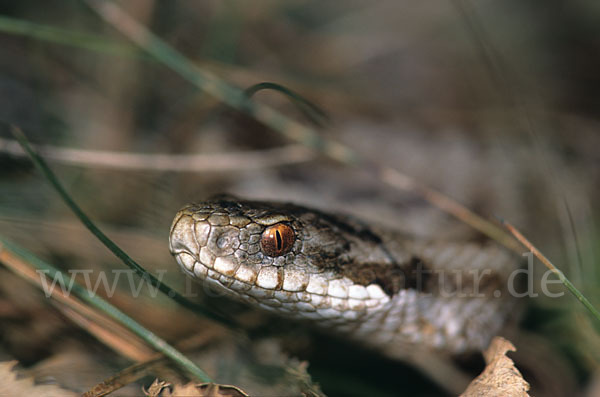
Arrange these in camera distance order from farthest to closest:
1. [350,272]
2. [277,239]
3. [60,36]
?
[60,36] → [350,272] → [277,239]

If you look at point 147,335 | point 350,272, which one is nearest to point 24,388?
point 147,335

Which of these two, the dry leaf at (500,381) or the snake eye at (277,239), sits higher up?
the snake eye at (277,239)

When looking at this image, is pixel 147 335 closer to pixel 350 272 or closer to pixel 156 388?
pixel 156 388

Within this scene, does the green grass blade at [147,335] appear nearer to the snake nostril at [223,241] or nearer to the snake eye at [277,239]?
the snake nostril at [223,241]

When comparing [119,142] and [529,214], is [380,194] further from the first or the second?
[119,142]

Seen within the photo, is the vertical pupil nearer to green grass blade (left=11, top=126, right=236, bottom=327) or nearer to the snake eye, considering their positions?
the snake eye

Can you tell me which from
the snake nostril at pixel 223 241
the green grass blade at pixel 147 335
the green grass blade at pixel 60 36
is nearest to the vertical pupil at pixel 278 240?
the snake nostril at pixel 223 241

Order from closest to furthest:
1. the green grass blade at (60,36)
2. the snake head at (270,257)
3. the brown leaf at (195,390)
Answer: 1. the brown leaf at (195,390)
2. the snake head at (270,257)
3. the green grass blade at (60,36)
